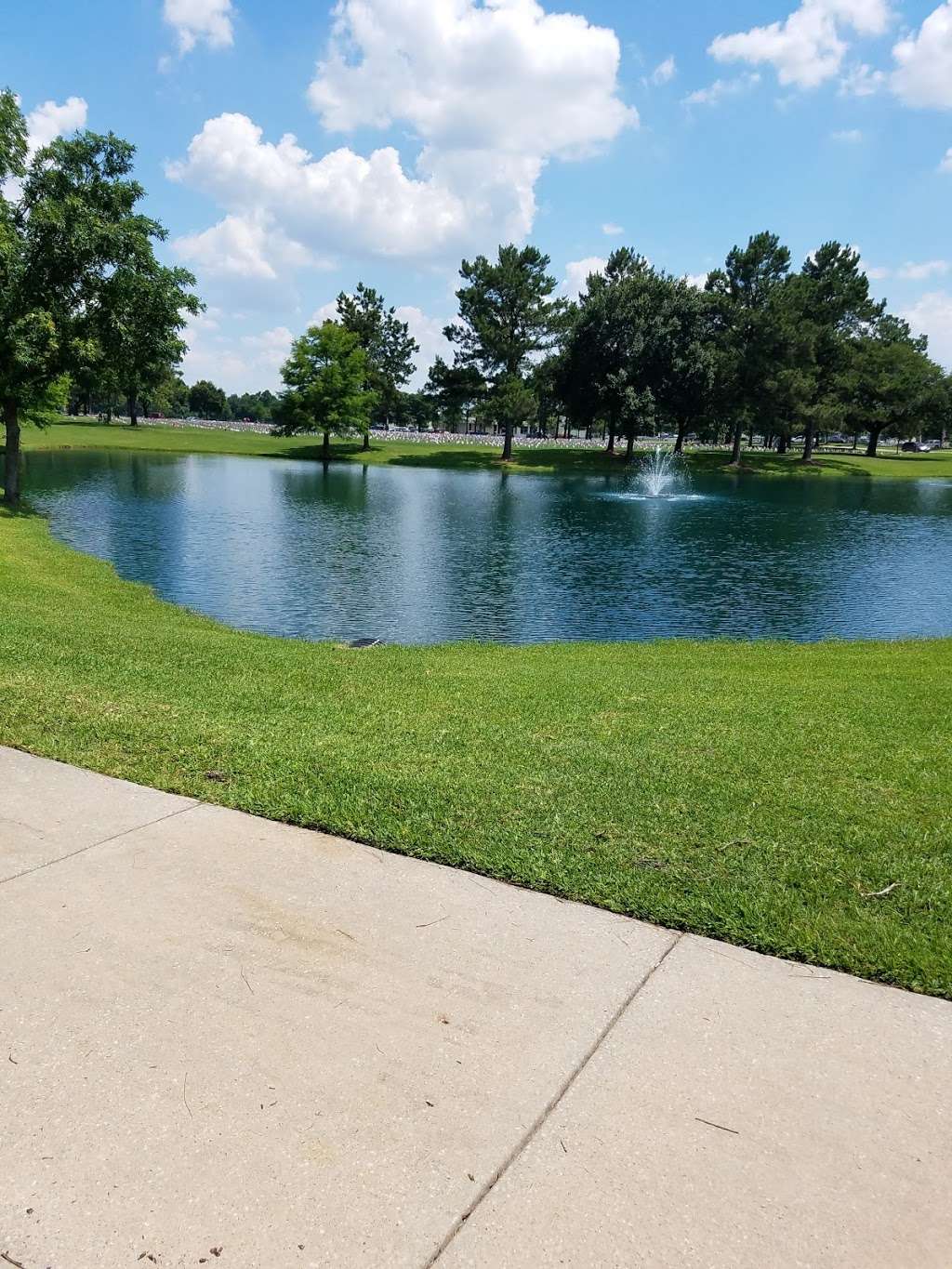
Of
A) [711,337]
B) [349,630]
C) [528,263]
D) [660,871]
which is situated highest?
[528,263]

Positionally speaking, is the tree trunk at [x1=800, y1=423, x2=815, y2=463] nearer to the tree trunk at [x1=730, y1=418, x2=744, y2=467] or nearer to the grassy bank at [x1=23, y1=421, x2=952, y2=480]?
the grassy bank at [x1=23, y1=421, x2=952, y2=480]

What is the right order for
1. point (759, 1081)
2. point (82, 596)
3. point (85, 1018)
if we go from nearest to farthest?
point (759, 1081) → point (85, 1018) → point (82, 596)

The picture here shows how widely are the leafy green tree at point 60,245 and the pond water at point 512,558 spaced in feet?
17.3

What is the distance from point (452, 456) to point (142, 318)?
5617 cm

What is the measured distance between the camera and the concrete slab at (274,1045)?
2.13 m

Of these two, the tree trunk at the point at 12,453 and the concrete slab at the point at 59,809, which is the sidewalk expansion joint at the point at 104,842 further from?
the tree trunk at the point at 12,453

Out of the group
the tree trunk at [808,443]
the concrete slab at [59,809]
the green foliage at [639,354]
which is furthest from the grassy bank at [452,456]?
the concrete slab at [59,809]

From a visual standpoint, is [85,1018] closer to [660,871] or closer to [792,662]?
[660,871]

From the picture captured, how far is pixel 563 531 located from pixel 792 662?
19526 mm

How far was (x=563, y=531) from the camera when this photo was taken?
30234 mm

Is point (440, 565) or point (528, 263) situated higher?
point (528, 263)

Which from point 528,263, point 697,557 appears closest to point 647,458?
point 528,263

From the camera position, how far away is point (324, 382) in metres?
68.7

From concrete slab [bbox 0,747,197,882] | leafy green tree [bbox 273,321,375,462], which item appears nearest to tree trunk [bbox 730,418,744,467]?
leafy green tree [bbox 273,321,375,462]
